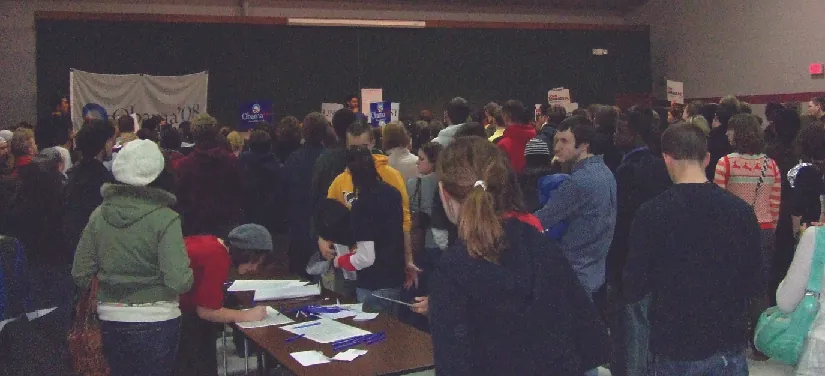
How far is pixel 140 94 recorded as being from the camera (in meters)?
11.2

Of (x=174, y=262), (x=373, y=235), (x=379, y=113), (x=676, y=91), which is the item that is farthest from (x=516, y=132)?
(x=676, y=91)

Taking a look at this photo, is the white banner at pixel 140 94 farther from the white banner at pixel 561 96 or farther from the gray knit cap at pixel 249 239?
the gray knit cap at pixel 249 239

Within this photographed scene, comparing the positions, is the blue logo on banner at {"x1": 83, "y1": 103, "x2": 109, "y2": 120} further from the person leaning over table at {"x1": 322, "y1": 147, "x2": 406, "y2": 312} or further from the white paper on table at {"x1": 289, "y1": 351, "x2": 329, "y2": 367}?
the white paper on table at {"x1": 289, "y1": 351, "x2": 329, "y2": 367}

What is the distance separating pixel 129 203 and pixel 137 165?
0.14 m

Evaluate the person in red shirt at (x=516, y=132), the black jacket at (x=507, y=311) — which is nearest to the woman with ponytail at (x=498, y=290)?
the black jacket at (x=507, y=311)

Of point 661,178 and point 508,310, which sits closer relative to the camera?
point 508,310

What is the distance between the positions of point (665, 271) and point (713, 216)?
232mm

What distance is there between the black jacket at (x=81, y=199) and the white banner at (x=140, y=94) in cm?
693

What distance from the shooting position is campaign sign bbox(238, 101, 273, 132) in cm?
931

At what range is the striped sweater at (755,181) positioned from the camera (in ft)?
13.8

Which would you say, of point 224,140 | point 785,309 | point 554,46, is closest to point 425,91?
point 554,46

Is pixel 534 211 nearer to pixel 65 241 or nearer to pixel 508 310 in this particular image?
pixel 508 310

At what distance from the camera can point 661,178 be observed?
3.88 metres

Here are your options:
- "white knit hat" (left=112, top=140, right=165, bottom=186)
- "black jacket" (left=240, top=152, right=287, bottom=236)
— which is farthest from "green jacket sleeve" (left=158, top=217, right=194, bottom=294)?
"black jacket" (left=240, top=152, right=287, bottom=236)
